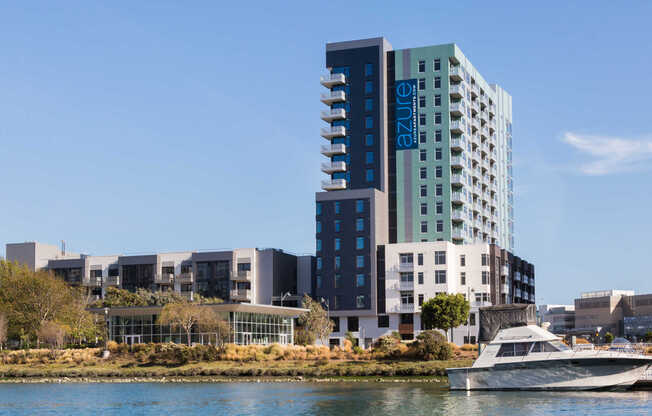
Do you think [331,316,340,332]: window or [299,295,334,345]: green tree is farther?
[331,316,340,332]: window

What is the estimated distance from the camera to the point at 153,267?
163 m

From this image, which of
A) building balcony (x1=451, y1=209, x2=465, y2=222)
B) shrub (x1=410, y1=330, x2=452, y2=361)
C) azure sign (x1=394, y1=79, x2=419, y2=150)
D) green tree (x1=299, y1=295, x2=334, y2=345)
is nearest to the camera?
shrub (x1=410, y1=330, x2=452, y2=361)

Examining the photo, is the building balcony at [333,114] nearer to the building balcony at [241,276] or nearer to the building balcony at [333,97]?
the building balcony at [333,97]

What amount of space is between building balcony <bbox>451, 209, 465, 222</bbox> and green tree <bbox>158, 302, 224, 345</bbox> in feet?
166

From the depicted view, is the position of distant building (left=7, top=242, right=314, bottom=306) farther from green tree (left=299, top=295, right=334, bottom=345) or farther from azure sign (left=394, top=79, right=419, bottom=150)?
azure sign (left=394, top=79, right=419, bottom=150)

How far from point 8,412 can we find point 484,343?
3507cm

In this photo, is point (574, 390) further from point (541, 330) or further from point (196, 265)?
point (196, 265)

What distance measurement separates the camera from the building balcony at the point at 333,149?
154m

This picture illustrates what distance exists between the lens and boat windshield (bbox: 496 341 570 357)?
62.4 meters

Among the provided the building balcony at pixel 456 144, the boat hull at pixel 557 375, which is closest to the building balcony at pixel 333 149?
the building balcony at pixel 456 144

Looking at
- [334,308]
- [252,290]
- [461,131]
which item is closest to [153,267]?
[252,290]

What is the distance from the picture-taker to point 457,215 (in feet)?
501

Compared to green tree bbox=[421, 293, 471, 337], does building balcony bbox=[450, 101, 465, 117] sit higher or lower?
higher

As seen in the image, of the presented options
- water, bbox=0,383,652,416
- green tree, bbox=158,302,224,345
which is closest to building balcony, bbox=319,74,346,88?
green tree, bbox=158,302,224,345
